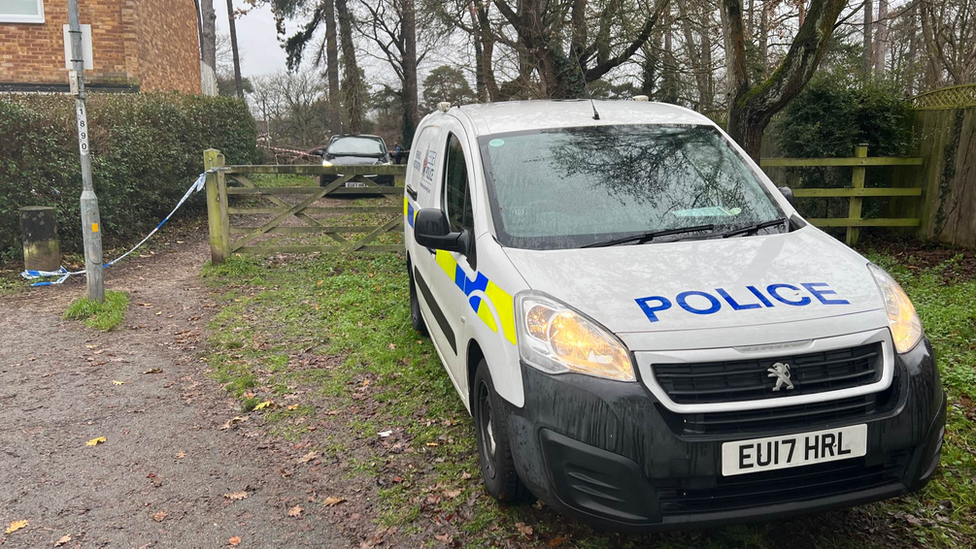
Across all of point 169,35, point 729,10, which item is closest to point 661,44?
point 729,10

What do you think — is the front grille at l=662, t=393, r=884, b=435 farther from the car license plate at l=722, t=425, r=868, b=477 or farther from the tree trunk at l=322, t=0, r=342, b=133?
the tree trunk at l=322, t=0, r=342, b=133

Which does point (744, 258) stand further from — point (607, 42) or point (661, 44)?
point (661, 44)

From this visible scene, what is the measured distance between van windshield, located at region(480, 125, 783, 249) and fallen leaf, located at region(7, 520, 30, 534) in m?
2.82

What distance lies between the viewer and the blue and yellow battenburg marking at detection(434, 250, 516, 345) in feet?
10.1

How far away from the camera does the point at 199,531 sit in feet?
11.7

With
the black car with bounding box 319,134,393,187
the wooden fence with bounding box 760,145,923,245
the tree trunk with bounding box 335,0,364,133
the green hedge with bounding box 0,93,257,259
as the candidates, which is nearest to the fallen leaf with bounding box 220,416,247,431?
the green hedge with bounding box 0,93,257,259

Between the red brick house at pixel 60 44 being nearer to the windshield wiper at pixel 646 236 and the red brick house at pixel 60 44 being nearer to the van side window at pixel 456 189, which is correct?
the van side window at pixel 456 189

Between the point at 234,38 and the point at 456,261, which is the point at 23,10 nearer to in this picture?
the point at 456,261

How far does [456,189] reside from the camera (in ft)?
14.7

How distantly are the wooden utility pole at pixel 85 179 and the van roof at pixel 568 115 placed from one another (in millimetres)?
4546

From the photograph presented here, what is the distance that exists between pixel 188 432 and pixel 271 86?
129 feet

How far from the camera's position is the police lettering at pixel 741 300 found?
285 centimetres

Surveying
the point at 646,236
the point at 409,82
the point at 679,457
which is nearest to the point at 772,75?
the point at 646,236

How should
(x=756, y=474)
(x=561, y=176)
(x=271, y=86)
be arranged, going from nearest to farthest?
(x=756, y=474) < (x=561, y=176) < (x=271, y=86)
